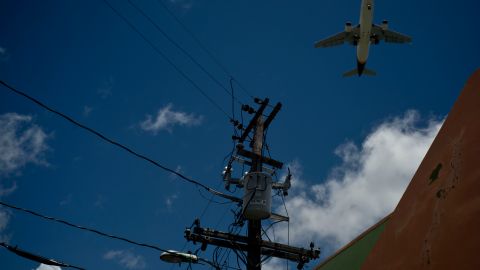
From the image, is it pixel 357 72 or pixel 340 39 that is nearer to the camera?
pixel 340 39

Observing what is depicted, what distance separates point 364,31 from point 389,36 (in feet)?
15.8

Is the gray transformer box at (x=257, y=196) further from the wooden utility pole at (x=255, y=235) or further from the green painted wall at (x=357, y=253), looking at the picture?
the green painted wall at (x=357, y=253)

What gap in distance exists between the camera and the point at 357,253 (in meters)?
→ 6.11

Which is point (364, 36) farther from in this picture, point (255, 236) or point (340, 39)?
point (255, 236)

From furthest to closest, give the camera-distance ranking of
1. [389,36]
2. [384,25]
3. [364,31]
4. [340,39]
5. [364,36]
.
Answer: [340,39] → [389,36] → [384,25] → [364,36] → [364,31]

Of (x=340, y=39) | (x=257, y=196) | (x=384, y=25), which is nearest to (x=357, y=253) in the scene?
(x=257, y=196)

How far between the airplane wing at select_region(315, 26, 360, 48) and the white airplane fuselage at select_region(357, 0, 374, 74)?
3.44ft

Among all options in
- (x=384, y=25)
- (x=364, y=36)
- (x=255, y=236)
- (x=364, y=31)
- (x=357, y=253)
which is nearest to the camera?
(x=357, y=253)

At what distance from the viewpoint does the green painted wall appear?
19.4 ft

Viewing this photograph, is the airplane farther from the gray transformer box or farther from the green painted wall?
the green painted wall

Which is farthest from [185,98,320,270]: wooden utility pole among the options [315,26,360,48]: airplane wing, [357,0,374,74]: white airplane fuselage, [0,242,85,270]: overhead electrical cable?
[315,26,360,48]: airplane wing

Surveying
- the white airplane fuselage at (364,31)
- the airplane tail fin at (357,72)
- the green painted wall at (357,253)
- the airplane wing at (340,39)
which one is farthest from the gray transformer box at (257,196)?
the airplane tail fin at (357,72)

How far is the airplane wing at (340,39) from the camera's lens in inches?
1280

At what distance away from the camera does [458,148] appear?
363cm
